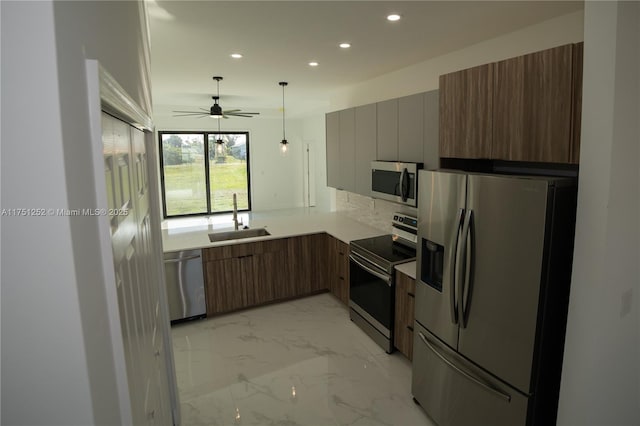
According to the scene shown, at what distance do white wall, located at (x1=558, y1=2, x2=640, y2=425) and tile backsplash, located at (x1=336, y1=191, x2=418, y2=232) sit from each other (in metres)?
2.12

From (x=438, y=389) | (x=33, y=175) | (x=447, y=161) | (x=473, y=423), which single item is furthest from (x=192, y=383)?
(x=33, y=175)

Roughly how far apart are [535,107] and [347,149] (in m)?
2.61

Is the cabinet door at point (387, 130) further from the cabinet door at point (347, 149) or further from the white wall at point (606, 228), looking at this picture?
the white wall at point (606, 228)

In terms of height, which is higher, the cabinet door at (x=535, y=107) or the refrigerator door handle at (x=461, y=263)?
the cabinet door at (x=535, y=107)

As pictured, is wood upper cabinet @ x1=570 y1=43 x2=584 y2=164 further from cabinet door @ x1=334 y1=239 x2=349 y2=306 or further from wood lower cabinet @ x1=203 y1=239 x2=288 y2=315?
wood lower cabinet @ x1=203 y1=239 x2=288 y2=315

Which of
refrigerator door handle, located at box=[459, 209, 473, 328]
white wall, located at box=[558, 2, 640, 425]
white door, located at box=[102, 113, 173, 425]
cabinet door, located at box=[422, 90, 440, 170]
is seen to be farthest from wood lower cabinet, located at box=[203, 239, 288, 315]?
white wall, located at box=[558, 2, 640, 425]

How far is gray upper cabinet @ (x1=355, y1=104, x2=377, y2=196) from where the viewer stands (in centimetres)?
384

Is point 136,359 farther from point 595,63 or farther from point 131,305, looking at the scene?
point 595,63

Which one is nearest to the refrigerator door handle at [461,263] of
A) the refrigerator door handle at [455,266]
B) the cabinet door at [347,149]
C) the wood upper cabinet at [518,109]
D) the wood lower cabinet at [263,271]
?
the refrigerator door handle at [455,266]

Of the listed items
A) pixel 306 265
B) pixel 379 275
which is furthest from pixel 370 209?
pixel 379 275

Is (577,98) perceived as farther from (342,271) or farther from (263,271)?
(263,271)

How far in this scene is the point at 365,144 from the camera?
3.99 m

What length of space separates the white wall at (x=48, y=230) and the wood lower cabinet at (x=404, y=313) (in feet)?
8.50

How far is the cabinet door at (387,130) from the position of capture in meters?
3.47
